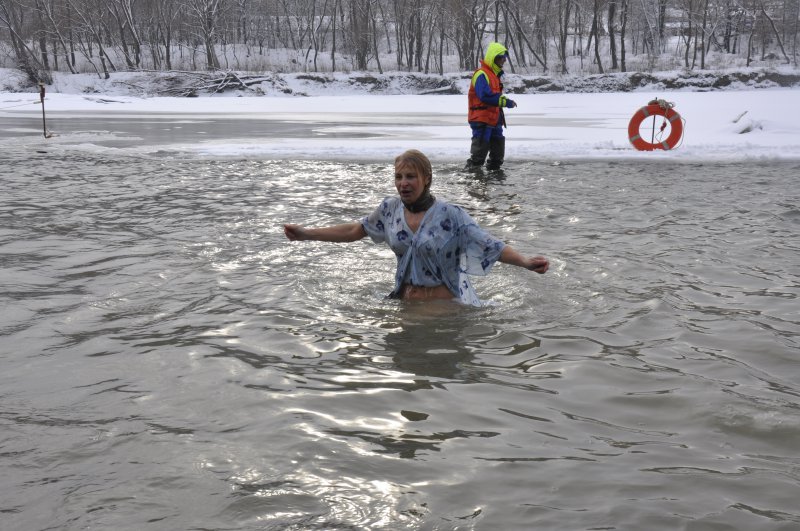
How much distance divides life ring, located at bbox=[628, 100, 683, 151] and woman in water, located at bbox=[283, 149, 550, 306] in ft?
34.3

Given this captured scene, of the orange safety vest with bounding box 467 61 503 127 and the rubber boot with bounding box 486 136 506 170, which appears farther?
the rubber boot with bounding box 486 136 506 170

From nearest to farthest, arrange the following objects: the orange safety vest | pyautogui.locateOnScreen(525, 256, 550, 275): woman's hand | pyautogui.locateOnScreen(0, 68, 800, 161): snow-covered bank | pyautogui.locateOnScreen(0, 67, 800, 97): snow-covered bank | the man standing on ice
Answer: pyautogui.locateOnScreen(525, 256, 550, 275): woman's hand < the man standing on ice < the orange safety vest < pyautogui.locateOnScreen(0, 68, 800, 161): snow-covered bank < pyautogui.locateOnScreen(0, 67, 800, 97): snow-covered bank

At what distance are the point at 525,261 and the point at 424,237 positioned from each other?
2.78ft

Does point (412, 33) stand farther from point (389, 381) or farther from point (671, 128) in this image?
point (389, 381)

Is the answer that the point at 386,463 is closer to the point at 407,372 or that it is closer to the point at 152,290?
the point at 407,372

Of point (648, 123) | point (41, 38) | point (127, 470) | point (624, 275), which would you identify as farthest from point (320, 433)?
point (41, 38)

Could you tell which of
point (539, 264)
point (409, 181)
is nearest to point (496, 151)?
point (409, 181)

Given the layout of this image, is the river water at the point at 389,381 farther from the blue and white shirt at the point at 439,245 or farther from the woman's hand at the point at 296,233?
the woman's hand at the point at 296,233

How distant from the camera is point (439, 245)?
518 centimetres

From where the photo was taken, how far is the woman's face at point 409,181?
4.95 m

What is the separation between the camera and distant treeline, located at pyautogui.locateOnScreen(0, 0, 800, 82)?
51531 mm

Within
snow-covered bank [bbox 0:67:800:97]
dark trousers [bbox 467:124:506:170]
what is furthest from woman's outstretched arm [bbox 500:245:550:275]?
snow-covered bank [bbox 0:67:800:97]

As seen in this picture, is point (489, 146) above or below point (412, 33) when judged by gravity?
below

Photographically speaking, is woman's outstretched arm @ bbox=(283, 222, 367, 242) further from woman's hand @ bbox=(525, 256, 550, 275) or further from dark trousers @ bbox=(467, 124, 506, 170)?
dark trousers @ bbox=(467, 124, 506, 170)
